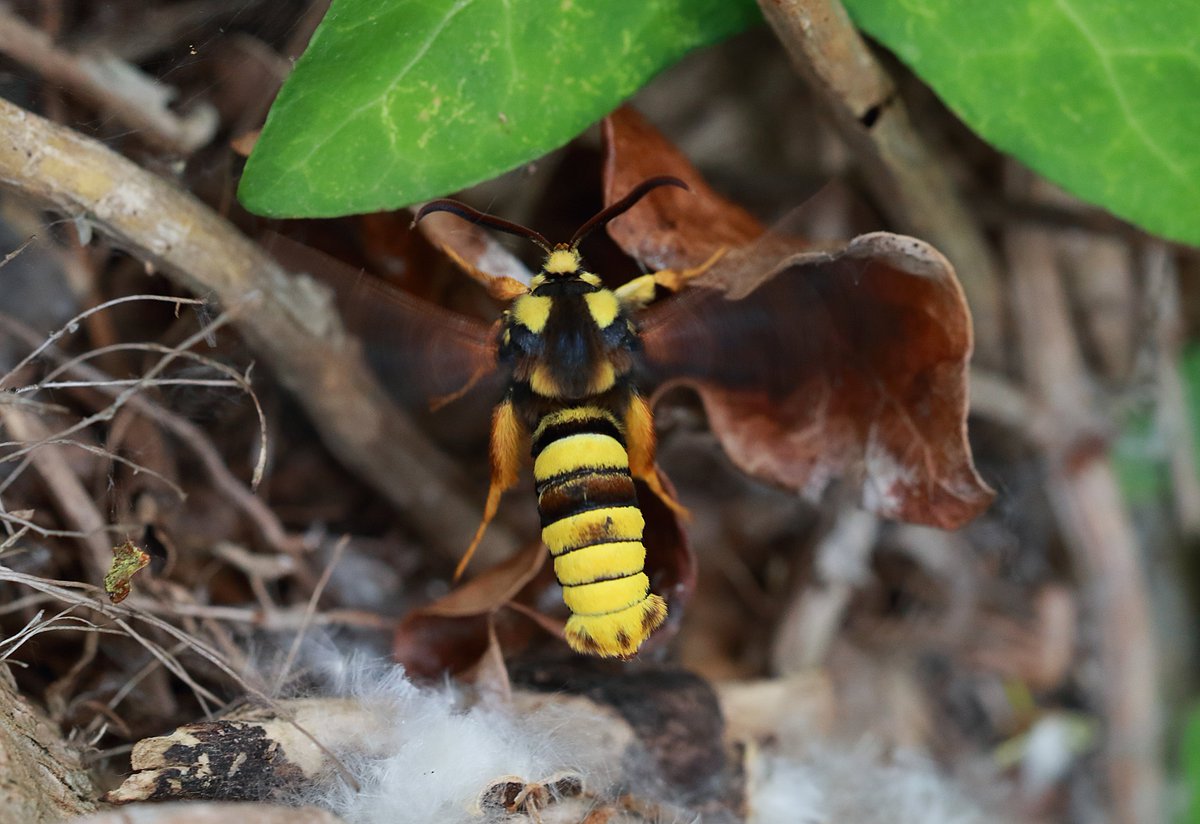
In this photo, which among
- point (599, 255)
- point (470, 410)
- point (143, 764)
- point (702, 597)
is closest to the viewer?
point (143, 764)

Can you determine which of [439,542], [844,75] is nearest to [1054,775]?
[439,542]

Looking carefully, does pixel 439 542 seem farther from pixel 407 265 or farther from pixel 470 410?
pixel 407 265

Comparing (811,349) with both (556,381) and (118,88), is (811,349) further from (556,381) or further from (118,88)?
(118,88)

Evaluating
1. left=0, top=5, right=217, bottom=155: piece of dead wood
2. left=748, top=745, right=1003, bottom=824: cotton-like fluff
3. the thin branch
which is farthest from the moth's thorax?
left=748, top=745, right=1003, bottom=824: cotton-like fluff

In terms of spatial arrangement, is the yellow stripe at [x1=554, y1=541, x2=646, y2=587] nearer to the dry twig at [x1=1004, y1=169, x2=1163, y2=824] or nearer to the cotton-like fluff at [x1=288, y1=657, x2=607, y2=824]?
the cotton-like fluff at [x1=288, y1=657, x2=607, y2=824]

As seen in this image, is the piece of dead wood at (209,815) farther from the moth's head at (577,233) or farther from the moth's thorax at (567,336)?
the moth's head at (577,233)

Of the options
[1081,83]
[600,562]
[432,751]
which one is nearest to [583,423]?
[600,562]
